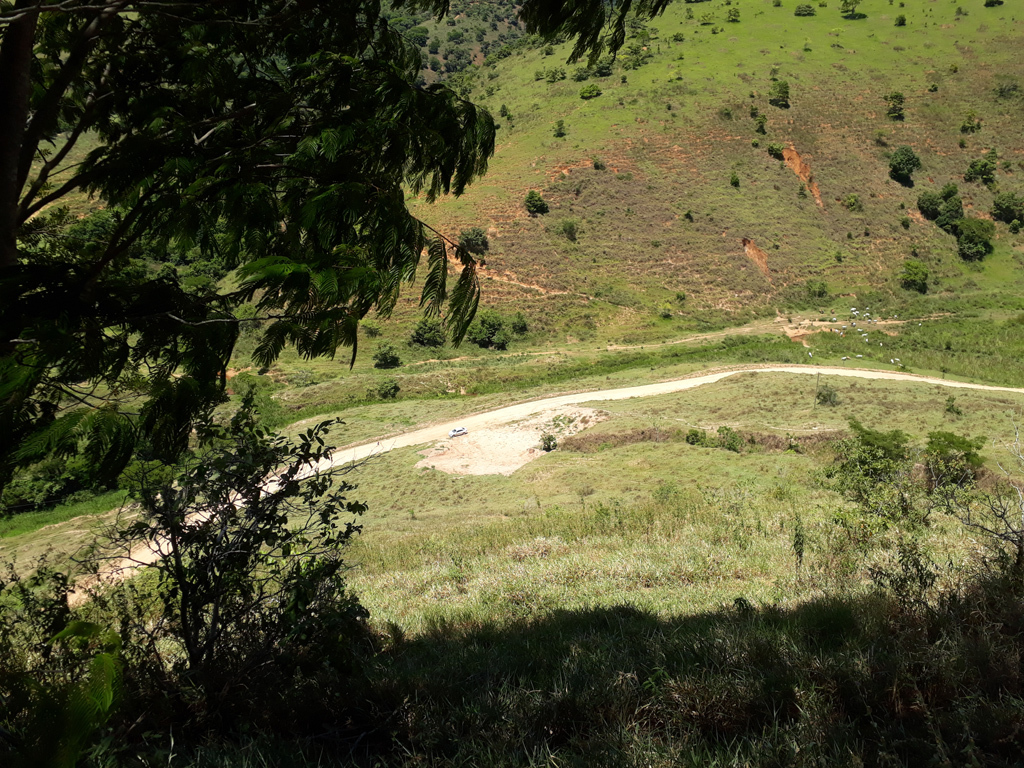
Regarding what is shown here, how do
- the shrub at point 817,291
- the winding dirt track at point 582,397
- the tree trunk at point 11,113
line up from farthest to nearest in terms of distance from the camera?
the shrub at point 817,291
the winding dirt track at point 582,397
the tree trunk at point 11,113

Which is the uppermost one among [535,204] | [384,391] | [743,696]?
[535,204]

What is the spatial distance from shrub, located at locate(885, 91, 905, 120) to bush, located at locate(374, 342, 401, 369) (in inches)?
2166

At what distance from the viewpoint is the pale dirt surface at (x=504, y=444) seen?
1930 cm

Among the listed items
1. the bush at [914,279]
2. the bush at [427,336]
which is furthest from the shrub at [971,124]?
the bush at [427,336]

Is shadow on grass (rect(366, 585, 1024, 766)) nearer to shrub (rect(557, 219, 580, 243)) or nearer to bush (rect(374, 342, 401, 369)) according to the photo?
bush (rect(374, 342, 401, 369))

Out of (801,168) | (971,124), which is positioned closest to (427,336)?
(801,168)

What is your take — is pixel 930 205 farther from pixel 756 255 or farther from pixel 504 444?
pixel 504 444

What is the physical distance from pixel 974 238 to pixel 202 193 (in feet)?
205

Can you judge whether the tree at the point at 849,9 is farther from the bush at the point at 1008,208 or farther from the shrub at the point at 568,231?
the shrub at the point at 568,231

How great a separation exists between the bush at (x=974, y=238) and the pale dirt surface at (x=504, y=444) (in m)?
44.8

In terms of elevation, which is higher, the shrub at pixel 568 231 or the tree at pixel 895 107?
the tree at pixel 895 107

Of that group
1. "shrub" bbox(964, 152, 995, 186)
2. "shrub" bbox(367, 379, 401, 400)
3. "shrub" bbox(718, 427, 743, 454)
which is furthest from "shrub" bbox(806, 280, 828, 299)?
"shrub" bbox(367, 379, 401, 400)

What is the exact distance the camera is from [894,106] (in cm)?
6116

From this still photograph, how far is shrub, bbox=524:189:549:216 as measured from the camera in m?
48.6
